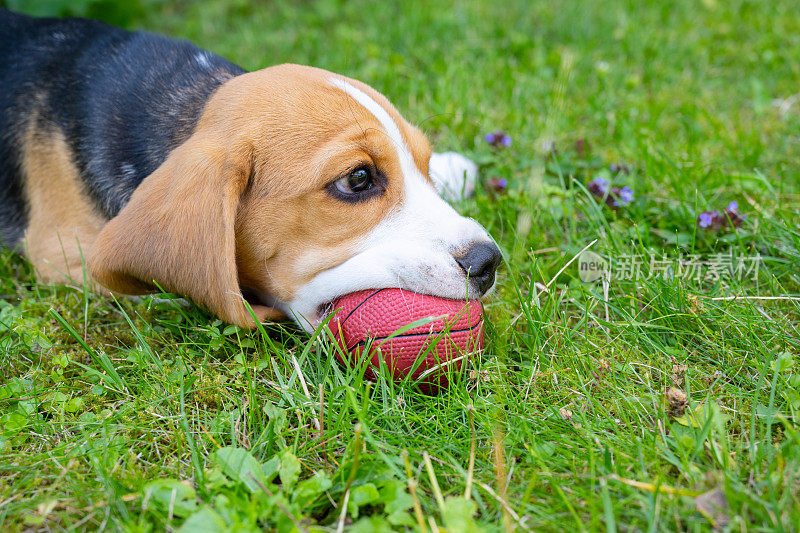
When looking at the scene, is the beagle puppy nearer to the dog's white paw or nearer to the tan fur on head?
the tan fur on head

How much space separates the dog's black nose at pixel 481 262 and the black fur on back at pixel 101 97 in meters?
1.53

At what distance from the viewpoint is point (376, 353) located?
2.87 meters

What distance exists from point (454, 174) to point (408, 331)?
6.40 ft

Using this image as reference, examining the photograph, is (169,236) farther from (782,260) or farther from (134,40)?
(782,260)

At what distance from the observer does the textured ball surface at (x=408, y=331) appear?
2.87 metres

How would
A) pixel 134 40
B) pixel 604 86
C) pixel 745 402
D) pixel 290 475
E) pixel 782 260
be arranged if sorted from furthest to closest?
pixel 604 86 → pixel 134 40 → pixel 782 260 → pixel 745 402 → pixel 290 475

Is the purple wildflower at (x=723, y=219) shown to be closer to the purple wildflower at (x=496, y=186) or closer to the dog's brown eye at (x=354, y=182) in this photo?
the purple wildflower at (x=496, y=186)

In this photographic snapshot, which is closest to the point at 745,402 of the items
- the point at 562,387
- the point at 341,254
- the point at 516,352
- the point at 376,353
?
the point at 562,387

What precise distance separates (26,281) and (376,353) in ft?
7.90

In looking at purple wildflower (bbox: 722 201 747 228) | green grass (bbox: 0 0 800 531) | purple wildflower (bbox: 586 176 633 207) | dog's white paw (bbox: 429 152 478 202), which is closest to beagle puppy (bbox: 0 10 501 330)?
green grass (bbox: 0 0 800 531)

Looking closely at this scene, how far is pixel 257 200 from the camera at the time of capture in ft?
10.3

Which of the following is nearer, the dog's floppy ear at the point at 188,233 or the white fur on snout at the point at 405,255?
the dog's floppy ear at the point at 188,233

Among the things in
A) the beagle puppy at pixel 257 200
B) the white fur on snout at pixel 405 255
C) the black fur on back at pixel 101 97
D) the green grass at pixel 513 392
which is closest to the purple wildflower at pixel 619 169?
the green grass at pixel 513 392

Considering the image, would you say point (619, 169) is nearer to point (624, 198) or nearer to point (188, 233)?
point (624, 198)
